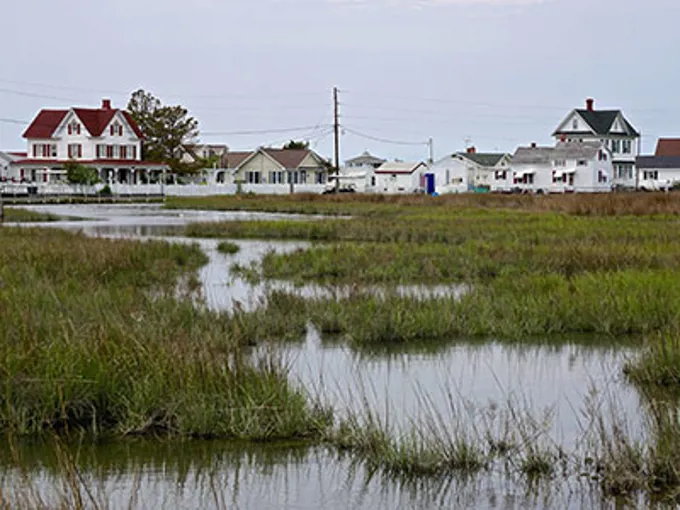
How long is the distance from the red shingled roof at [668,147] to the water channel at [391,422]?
94254 millimetres

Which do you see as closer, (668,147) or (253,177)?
(253,177)

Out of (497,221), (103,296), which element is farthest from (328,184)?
(103,296)

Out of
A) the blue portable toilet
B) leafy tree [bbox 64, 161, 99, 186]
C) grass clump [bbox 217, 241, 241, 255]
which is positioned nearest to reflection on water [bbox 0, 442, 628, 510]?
grass clump [bbox 217, 241, 241, 255]

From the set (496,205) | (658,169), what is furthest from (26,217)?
(658,169)

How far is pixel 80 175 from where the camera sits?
261 feet

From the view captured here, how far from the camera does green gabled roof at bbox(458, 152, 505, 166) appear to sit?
10975 centimetres

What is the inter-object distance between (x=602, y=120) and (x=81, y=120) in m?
49.3

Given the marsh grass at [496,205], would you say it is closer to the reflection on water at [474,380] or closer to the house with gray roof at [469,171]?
the reflection on water at [474,380]

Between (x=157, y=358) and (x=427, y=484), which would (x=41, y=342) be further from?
(x=427, y=484)

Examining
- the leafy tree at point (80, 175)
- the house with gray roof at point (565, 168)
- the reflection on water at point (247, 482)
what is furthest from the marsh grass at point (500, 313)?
the house with gray roof at point (565, 168)

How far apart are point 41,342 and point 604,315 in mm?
8209

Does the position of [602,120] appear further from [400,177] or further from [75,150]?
[75,150]

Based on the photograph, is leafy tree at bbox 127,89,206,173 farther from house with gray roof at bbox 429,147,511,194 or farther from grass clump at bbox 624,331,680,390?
grass clump at bbox 624,331,680,390

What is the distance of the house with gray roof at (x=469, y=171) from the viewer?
4205 inches
